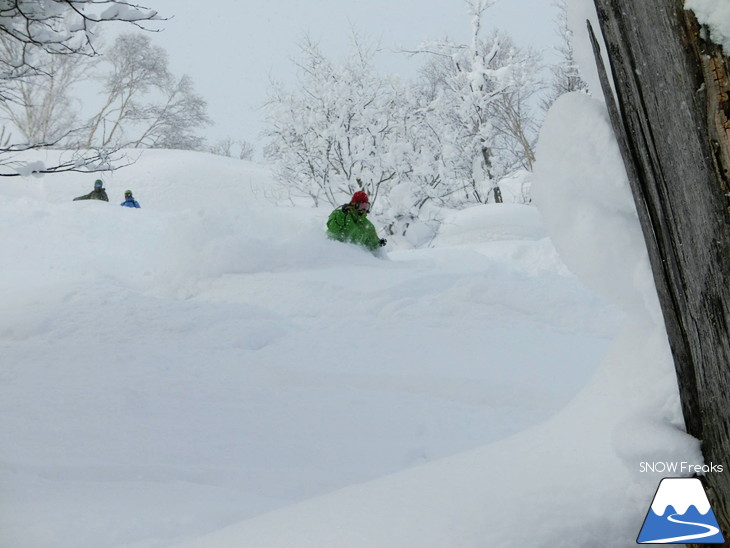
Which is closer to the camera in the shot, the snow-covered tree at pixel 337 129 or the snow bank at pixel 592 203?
the snow bank at pixel 592 203

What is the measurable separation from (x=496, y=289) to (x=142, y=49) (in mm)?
29815

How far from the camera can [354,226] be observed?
9.23 metres

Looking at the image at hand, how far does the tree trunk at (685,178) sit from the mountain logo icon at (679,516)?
0.02m

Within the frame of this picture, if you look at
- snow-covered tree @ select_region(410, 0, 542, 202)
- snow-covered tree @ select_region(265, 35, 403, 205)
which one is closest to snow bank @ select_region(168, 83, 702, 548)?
snow-covered tree @ select_region(265, 35, 403, 205)

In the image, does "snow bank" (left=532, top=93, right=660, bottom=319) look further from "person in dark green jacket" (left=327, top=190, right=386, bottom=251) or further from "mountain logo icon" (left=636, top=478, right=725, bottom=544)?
"person in dark green jacket" (left=327, top=190, right=386, bottom=251)

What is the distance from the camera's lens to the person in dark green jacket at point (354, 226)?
920cm

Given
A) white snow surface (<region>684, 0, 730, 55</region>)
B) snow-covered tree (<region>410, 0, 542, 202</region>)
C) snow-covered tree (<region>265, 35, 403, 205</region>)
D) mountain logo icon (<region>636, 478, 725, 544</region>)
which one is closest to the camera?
white snow surface (<region>684, 0, 730, 55</region>)

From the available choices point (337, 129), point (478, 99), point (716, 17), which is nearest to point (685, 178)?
point (716, 17)

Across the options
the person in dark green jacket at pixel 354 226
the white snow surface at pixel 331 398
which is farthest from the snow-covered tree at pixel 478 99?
the white snow surface at pixel 331 398

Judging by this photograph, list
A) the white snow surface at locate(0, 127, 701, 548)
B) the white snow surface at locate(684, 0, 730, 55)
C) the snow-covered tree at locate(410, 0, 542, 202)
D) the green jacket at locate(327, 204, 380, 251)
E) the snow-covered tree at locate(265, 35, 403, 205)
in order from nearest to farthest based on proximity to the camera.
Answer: the white snow surface at locate(684, 0, 730, 55), the white snow surface at locate(0, 127, 701, 548), the green jacket at locate(327, 204, 380, 251), the snow-covered tree at locate(265, 35, 403, 205), the snow-covered tree at locate(410, 0, 542, 202)

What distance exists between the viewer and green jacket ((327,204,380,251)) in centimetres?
920

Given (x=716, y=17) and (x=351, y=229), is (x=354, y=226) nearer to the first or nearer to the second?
(x=351, y=229)

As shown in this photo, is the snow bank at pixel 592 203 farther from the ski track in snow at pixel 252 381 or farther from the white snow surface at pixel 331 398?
the ski track in snow at pixel 252 381

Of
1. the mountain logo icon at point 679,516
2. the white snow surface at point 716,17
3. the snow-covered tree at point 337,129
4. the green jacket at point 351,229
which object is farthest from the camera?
the snow-covered tree at point 337,129
